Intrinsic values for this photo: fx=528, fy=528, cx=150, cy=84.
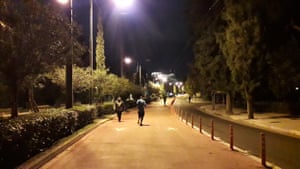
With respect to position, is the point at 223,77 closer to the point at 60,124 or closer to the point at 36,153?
the point at 60,124

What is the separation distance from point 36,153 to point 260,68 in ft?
94.5

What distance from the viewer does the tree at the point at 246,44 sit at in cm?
4103

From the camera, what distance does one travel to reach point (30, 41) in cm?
1930

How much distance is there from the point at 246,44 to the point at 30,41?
25.6 m

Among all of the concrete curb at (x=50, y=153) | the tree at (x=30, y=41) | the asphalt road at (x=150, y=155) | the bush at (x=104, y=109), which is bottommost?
the asphalt road at (x=150, y=155)

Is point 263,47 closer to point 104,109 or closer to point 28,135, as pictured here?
point 104,109

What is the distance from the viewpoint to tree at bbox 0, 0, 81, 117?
1842 cm

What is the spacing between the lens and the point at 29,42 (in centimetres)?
1928

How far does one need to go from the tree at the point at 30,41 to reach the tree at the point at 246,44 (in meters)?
23.0

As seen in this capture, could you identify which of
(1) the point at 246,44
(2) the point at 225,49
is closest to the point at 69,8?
(1) the point at 246,44

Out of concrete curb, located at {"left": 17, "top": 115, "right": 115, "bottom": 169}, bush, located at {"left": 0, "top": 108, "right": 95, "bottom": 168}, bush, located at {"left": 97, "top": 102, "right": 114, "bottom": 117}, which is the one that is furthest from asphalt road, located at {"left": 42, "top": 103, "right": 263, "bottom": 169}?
bush, located at {"left": 97, "top": 102, "right": 114, "bottom": 117}

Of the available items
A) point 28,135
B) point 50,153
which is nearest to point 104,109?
point 50,153

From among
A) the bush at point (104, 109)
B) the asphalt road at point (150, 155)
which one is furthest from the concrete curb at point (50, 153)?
the bush at point (104, 109)

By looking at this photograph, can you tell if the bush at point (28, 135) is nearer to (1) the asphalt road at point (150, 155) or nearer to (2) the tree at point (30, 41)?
(1) the asphalt road at point (150, 155)
